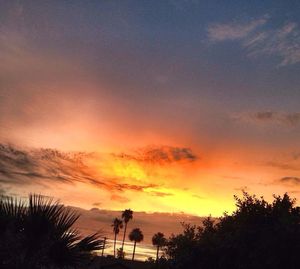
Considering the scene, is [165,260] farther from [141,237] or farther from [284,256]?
[141,237]

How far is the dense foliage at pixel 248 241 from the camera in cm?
2620

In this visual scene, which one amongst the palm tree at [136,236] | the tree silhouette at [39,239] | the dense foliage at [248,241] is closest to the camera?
the tree silhouette at [39,239]

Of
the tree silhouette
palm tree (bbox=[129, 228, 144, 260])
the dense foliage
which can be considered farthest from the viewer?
palm tree (bbox=[129, 228, 144, 260])

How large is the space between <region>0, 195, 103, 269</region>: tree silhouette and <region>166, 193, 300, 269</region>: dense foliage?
1883cm

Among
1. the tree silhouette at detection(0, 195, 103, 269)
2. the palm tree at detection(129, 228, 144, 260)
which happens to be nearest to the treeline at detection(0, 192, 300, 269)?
the tree silhouette at detection(0, 195, 103, 269)

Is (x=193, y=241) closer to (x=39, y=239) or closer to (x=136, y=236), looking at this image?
(x=39, y=239)

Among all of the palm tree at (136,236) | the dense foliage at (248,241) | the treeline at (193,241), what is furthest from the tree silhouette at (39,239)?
the palm tree at (136,236)

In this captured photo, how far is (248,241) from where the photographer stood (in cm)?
2789

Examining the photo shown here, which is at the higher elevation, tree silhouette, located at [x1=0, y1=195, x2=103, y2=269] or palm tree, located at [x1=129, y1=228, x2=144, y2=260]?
palm tree, located at [x1=129, y1=228, x2=144, y2=260]

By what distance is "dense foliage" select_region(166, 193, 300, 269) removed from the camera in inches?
1032

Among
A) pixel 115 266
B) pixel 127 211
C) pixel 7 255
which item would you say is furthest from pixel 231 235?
pixel 127 211

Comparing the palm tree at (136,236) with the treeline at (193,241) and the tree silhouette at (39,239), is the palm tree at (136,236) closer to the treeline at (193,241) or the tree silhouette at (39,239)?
the treeline at (193,241)

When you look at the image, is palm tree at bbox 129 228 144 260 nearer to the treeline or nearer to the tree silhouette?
the treeline

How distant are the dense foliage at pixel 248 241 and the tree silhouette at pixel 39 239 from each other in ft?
61.8
